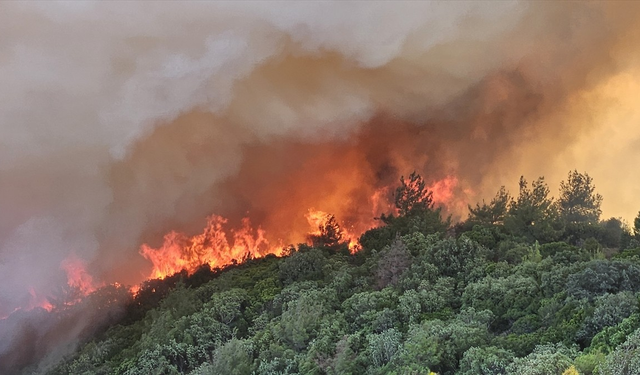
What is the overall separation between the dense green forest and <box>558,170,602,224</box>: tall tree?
7 centimetres

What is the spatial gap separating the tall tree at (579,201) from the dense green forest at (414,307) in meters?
0.07

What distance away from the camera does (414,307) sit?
2036 centimetres

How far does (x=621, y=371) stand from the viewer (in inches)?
490

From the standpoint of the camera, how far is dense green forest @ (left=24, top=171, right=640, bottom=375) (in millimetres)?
16281

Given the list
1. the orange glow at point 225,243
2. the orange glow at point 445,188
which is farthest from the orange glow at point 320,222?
the orange glow at point 445,188

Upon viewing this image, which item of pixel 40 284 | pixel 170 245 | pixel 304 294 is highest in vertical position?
pixel 170 245

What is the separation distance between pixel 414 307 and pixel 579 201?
16506 millimetres

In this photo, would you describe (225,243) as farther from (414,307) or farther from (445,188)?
(414,307)

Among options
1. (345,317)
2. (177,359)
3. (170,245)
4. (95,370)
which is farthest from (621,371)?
(170,245)

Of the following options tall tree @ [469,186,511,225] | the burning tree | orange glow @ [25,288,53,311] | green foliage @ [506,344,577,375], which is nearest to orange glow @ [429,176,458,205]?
tall tree @ [469,186,511,225]

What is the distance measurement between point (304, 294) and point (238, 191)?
621 inches

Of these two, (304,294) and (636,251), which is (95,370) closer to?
(304,294)

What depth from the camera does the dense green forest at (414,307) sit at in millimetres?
16281

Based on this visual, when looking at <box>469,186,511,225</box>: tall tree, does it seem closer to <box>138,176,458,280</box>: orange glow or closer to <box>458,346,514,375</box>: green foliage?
<box>138,176,458,280</box>: orange glow
